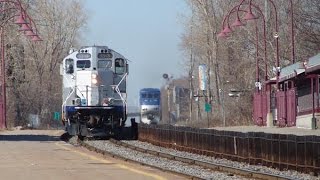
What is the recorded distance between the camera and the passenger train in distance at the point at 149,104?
84375mm

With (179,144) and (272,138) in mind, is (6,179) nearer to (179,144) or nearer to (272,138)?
(272,138)

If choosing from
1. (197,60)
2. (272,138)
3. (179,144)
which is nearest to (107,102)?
(179,144)

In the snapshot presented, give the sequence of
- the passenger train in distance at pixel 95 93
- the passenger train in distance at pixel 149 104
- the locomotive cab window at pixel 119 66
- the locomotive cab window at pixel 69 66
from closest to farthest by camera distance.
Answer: the passenger train in distance at pixel 95 93 → the locomotive cab window at pixel 119 66 → the locomotive cab window at pixel 69 66 → the passenger train in distance at pixel 149 104

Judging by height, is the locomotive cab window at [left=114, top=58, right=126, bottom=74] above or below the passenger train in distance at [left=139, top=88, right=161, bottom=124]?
above

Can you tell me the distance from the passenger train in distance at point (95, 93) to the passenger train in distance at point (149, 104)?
146 feet

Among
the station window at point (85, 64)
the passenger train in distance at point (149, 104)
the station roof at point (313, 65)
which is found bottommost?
the passenger train in distance at point (149, 104)

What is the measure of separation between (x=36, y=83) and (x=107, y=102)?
5257cm

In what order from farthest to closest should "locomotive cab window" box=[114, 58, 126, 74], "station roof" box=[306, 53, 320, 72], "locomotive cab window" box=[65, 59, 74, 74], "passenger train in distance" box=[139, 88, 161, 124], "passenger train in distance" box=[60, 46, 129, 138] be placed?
1. "passenger train in distance" box=[139, 88, 161, 124]
2. "locomotive cab window" box=[65, 59, 74, 74]
3. "locomotive cab window" box=[114, 58, 126, 74]
4. "passenger train in distance" box=[60, 46, 129, 138]
5. "station roof" box=[306, 53, 320, 72]

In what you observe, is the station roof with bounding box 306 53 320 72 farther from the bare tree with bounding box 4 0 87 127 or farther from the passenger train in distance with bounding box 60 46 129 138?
the bare tree with bounding box 4 0 87 127

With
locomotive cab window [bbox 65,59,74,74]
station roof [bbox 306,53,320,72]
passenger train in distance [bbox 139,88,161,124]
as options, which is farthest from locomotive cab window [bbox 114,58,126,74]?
passenger train in distance [bbox 139,88,161,124]

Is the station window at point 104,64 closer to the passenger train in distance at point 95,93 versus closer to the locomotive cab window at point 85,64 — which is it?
the passenger train in distance at point 95,93

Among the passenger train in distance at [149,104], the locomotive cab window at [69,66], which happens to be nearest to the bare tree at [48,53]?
the passenger train in distance at [149,104]

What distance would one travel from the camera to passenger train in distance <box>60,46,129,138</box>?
38.6 m

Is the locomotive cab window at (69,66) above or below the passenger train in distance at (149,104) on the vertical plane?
above
